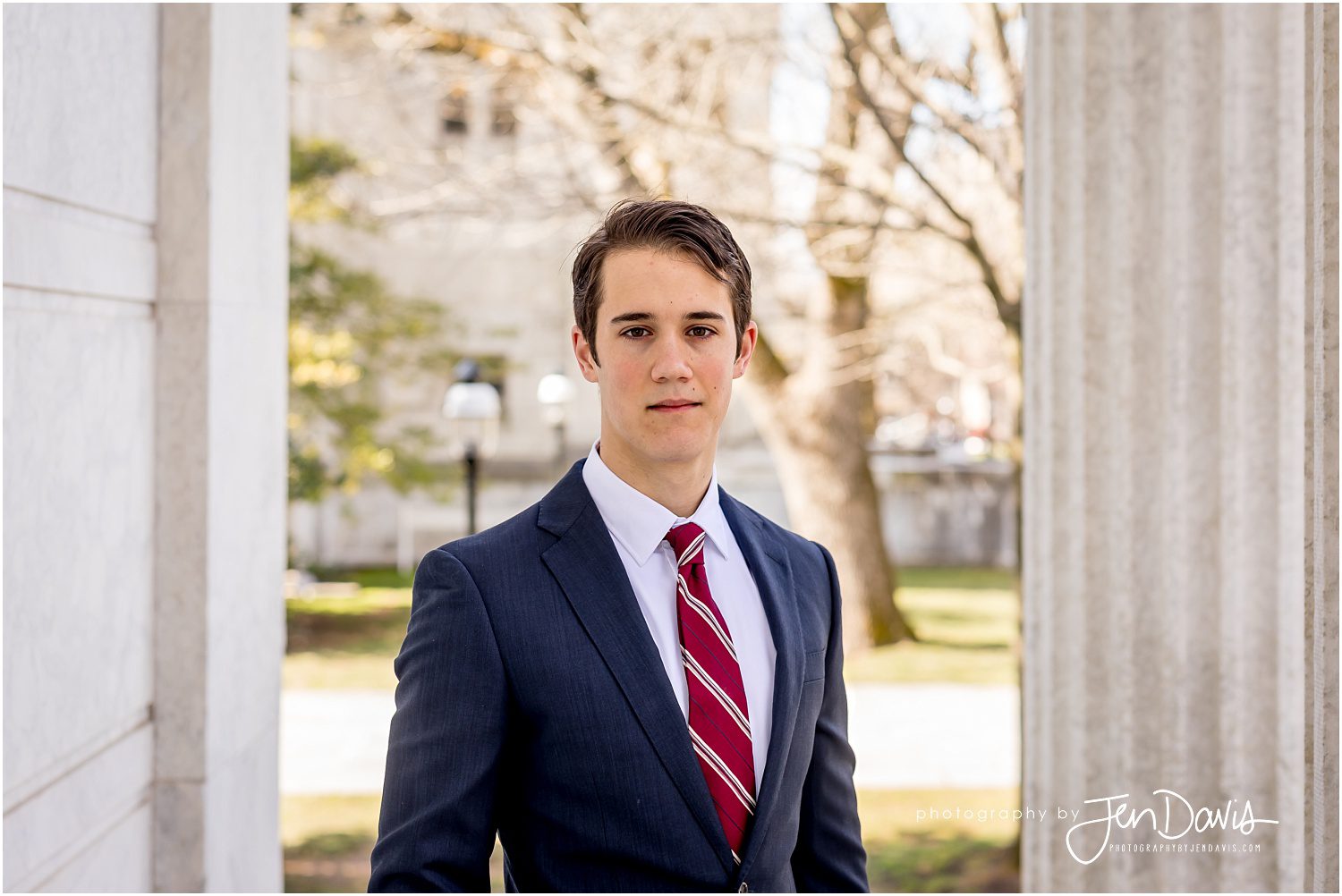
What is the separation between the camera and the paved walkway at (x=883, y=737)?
8.41m

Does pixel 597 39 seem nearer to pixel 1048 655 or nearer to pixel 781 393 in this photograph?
pixel 781 393

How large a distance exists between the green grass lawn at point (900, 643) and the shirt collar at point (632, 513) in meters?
8.01

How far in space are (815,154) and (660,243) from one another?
644cm

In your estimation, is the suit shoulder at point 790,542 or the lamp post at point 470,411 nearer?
the suit shoulder at point 790,542

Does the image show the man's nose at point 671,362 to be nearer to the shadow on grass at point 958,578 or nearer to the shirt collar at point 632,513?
the shirt collar at point 632,513

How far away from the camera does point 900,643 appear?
1228 cm

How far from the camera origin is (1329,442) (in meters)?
2.14

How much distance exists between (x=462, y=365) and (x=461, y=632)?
8055 millimetres

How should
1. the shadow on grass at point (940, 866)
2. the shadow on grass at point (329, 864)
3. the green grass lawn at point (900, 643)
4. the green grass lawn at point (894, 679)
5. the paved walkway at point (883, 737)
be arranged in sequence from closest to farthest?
1. the shadow on grass at point (329, 864)
2. the shadow on grass at point (940, 866)
3. the green grass lawn at point (894, 679)
4. the paved walkway at point (883, 737)
5. the green grass lawn at point (900, 643)

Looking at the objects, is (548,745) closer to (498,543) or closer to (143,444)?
(498,543)

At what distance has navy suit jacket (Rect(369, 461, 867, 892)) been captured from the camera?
164 centimetres

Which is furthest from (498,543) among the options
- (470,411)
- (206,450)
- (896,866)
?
(470,411)

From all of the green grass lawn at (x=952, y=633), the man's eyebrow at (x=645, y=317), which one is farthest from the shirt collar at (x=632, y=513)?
the green grass lawn at (x=952, y=633)

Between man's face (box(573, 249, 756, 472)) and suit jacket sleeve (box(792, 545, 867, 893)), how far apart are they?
47 centimetres
